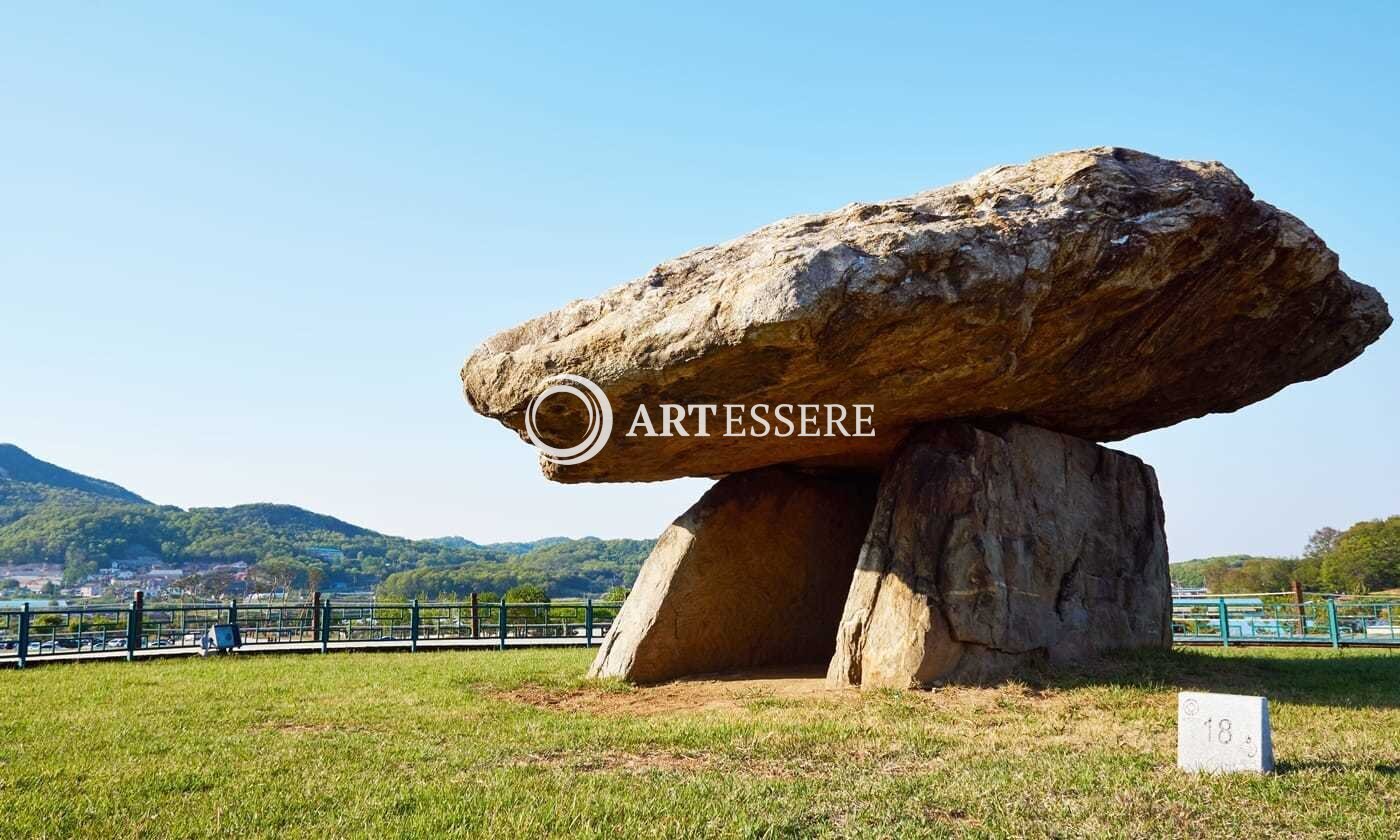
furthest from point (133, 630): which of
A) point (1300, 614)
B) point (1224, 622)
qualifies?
point (1300, 614)

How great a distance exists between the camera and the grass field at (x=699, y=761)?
516cm

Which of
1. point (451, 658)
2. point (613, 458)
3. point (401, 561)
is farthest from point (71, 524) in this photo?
point (613, 458)

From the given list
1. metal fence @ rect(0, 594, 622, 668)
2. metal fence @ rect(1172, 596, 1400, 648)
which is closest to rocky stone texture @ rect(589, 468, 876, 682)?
metal fence @ rect(0, 594, 622, 668)

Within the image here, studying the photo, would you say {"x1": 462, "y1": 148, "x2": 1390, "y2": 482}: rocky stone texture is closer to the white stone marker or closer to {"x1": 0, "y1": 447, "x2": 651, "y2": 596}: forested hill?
the white stone marker

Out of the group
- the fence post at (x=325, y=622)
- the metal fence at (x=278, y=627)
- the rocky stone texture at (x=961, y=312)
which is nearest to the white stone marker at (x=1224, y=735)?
the rocky stone texture at (x=961, y=312)

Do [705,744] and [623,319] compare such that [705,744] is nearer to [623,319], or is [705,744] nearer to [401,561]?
[623,319]

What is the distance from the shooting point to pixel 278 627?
68.0ft

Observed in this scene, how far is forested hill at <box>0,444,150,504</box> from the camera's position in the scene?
132 metres

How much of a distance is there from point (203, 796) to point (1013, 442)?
851 cm

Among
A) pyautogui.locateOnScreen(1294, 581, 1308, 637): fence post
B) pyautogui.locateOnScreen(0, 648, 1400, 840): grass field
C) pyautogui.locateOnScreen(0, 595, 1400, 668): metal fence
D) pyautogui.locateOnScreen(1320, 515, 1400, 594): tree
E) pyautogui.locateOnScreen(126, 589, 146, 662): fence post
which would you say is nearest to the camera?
pyautogui.locateOnScreen(0, 648, 1400, 840): grass field

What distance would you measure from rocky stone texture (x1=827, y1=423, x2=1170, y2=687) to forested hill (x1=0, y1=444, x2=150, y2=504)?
142 meters

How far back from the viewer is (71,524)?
343 feet

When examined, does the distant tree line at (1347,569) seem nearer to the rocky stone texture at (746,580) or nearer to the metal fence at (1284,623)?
the metal fence at (1284,623)

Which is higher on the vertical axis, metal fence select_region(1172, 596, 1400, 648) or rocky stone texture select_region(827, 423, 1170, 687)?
rocky stone texture select_region(827, 423, 1170, 687)
